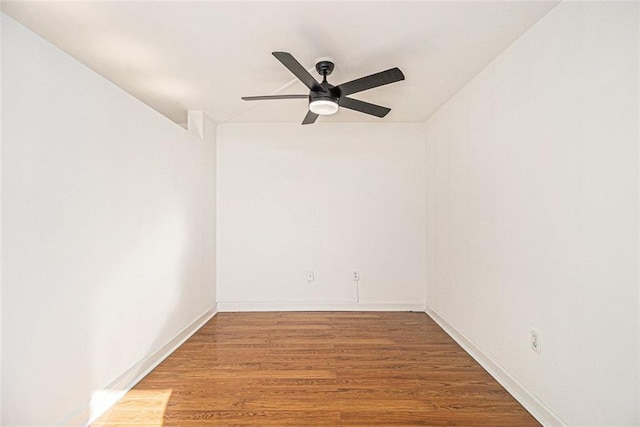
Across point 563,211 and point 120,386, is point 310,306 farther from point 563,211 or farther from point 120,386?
point 563,211

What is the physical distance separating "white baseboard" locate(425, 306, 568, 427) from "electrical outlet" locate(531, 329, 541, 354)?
261 millimetres

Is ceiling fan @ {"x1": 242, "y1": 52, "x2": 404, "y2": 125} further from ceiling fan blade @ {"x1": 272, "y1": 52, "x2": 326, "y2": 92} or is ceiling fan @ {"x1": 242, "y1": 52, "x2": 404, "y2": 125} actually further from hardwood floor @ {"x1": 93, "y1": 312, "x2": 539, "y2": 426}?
hardwood floor @ {"x1": 93, "y1": 312, "x2": 539, "y2": 426}

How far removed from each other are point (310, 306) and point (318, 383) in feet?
6.21

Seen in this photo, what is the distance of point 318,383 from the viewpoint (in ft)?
7.77

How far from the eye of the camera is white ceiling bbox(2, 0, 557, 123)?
1.92 metres

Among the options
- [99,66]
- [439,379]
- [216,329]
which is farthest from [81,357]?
[439,379]

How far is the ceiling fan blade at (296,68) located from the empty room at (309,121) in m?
0.04

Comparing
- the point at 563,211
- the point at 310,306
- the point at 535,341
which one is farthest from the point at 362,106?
the point at 310,306

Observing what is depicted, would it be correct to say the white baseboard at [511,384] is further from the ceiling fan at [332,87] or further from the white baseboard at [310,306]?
the ceiling fan at [332,87]

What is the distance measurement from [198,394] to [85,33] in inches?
88.6

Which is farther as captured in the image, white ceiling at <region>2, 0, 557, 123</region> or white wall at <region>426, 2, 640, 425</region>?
white ceiling at <region>2, 0, 557, 123</region>

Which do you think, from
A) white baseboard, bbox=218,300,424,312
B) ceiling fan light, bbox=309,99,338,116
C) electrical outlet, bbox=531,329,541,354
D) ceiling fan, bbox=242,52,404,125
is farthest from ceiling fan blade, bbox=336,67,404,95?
white baseboard, bbox=218,300,424,312

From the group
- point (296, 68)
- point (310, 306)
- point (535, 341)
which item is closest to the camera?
point (535, 341)

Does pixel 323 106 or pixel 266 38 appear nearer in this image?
pixel 266 38
